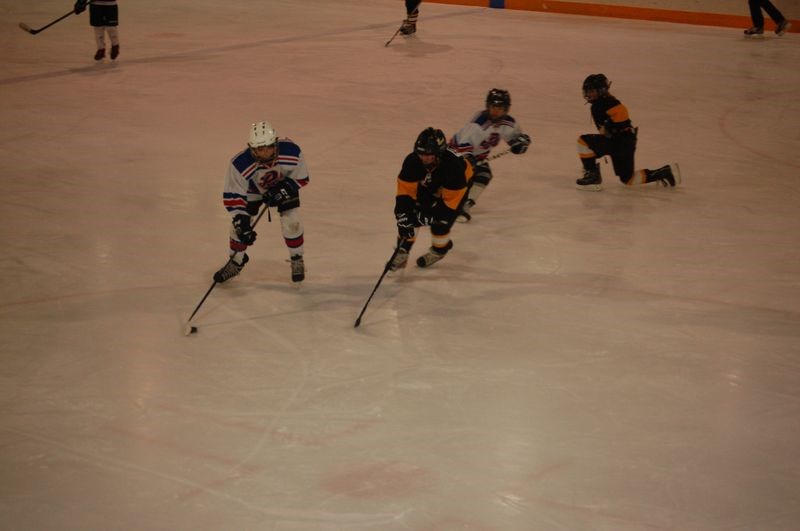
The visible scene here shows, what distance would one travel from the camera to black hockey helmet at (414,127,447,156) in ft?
14.9

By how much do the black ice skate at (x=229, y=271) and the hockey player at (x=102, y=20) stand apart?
548cm

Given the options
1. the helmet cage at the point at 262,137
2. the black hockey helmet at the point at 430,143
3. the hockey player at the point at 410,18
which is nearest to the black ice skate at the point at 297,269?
the helmet cage at the point at 262,137

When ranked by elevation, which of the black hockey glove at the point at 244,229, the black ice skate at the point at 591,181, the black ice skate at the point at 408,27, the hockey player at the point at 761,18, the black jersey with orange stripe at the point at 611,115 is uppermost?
the hockey player at the point at 761,18

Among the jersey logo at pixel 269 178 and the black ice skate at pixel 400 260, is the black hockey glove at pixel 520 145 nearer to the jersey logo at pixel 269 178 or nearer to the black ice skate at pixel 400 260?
the black ice skate at pixel 400 260

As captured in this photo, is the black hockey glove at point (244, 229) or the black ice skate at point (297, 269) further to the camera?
the black ice skate at point (297, 269)

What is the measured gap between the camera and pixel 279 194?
4.60 meters

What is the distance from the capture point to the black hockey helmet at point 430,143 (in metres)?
4.55

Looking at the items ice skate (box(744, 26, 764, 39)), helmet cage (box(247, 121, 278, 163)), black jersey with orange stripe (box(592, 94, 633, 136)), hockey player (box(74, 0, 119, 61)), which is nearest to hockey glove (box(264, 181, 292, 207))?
helmet cage (box(247, 121, 278, 163))

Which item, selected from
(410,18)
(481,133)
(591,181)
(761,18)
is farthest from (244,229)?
(761,18)

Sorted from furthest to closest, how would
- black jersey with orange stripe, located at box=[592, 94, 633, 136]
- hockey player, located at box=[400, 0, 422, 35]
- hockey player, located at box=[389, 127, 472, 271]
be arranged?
hockey player, located at box=[400, 0, 422, 35], black jersey with orange stripe, located at box=[592, 94, 633, 136], hockey player, located at box=[389, 127, 472, 271]

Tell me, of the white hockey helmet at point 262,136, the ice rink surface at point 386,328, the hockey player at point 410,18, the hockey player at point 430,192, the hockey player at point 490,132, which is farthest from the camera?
the hockey player at point 410,18

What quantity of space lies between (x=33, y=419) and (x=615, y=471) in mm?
2233

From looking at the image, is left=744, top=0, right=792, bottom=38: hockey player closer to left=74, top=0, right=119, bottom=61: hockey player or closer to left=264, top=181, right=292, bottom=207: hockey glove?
left=74, top=0, right=119, bottom=61: hockey player

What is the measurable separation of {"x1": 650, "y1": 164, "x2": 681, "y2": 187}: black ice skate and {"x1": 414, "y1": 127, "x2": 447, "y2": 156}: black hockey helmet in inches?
95.3
